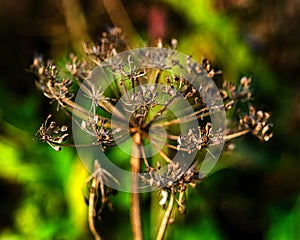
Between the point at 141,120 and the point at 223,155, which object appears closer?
the point at 141,120

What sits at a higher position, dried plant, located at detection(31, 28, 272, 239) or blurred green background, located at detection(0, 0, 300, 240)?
blurred green background, located at detection(0, 0, 300, 240)

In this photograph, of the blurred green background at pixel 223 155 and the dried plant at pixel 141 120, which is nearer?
the dried plant at pixel 141 120

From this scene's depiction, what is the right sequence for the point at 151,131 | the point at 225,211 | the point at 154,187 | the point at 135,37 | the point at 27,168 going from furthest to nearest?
the point at 135,37 → the point at 225,211 → the point at 27,168 → the point at 151,131 → the point at 154,187

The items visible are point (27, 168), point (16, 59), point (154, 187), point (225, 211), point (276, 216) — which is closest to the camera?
point (154, 187)

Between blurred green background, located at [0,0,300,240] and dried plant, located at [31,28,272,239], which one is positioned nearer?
dried plant, located at [31,28,272,239]

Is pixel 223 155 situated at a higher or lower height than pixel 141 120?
higher

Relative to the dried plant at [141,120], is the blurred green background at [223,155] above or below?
above

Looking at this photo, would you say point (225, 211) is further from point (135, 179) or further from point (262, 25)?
point (135, 179)

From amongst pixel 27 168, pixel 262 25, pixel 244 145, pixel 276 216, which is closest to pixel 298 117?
pixel 244 145
